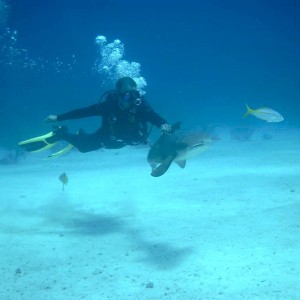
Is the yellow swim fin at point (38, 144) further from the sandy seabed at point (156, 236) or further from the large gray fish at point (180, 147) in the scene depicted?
the large gray fish at point (180, 147)

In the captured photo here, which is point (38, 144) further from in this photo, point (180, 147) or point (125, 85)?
point (180, 147)

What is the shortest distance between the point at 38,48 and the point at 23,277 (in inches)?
1619

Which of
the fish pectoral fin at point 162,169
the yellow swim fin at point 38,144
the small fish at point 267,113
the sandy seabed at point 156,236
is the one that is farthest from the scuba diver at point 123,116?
the small fish at point 267,113

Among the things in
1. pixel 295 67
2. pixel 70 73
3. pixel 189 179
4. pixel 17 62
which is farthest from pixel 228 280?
pixel 295 67

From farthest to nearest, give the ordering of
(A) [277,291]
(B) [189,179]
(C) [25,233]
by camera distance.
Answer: (B) [189,179] → (C) [25,233] → (A) [277,291]

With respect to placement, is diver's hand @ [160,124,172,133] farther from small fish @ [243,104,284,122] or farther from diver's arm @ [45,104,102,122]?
small fish @ [243,104,284,122]

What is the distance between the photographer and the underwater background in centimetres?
3209

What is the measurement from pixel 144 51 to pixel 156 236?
66.2 meters

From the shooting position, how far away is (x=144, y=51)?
6825 centimetres

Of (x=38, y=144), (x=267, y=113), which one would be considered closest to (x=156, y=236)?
(x=38, y=144)

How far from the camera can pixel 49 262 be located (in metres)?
4.85

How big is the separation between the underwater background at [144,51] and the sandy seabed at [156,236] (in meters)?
14.3

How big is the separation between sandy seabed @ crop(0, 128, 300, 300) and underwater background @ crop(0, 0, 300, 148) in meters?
14.3

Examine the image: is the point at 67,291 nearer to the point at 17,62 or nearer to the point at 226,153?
the point at 226,153
